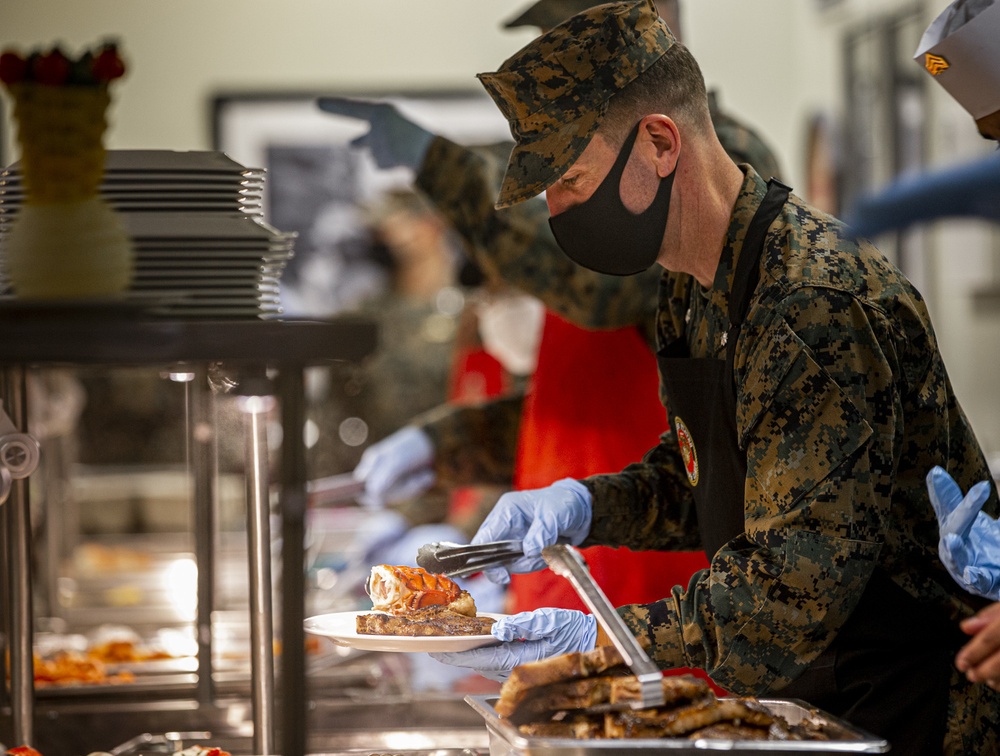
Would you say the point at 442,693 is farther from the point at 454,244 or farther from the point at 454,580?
the point at 454,244

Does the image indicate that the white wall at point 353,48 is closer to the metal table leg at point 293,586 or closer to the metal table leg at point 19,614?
the metal table leg at point 19,614

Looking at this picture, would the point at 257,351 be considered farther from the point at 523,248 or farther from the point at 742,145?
the point at 742,145

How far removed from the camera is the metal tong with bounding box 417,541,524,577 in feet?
4.39

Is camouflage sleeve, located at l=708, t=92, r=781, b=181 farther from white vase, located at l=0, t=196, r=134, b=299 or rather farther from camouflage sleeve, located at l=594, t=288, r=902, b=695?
white vase, located at l=0, t=196, r=134, b=299

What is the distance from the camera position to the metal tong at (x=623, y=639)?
106cm

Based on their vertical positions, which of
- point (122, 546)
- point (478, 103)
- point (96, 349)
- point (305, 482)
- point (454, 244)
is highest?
point (478, 103)

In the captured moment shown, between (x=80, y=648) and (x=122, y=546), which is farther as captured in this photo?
(x=122, y=546)

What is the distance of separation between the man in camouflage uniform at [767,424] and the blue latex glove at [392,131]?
0.88 metres

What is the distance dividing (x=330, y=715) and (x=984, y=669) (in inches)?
44.3

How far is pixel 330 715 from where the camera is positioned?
1.90 meters

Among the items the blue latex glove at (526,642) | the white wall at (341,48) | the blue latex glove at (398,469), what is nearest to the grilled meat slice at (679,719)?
the blue latex glove at (526,642)

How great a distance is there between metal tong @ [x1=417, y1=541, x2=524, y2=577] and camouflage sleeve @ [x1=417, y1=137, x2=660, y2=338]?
2.70 ft

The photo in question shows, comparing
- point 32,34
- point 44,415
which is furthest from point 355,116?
point 32,34

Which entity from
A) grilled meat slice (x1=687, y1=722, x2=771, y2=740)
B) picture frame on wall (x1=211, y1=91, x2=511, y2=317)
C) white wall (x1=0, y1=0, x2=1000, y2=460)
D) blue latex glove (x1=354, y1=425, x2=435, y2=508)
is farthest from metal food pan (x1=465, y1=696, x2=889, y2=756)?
A: white wall (x1=0, y1=0, x2=1000, y2=460)
